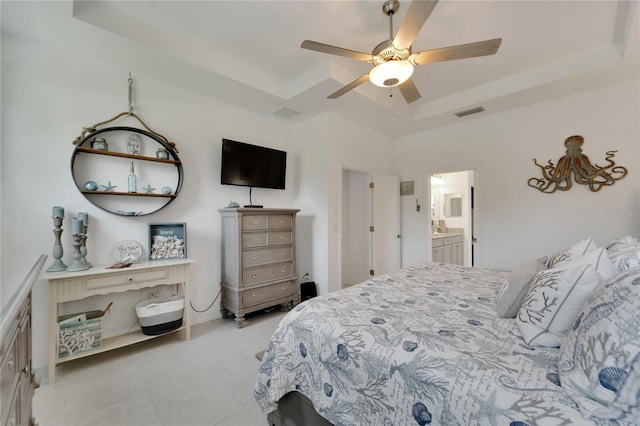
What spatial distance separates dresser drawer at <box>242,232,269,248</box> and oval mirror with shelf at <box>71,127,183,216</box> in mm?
897

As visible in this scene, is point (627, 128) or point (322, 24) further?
point (627, 128)

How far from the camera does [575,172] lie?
3209mm

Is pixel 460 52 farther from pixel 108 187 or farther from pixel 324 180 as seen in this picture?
pixel 108 187

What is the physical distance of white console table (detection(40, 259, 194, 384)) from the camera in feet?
6.59

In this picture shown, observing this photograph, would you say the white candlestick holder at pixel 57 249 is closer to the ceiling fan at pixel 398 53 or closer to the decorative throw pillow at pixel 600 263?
the ceiling fan at pixel 398 53

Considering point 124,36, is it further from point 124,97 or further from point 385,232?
point 385,232

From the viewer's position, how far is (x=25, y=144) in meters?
2.21

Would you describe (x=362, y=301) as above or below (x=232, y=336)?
above

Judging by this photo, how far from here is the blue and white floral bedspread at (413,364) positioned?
808 millimetres

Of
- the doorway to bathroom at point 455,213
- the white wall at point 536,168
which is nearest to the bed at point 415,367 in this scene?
the white wall at point 536,168

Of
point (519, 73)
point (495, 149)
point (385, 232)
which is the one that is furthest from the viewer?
point (385, 232)

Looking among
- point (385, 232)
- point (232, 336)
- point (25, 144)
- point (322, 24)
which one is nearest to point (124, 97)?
point (25, 144)

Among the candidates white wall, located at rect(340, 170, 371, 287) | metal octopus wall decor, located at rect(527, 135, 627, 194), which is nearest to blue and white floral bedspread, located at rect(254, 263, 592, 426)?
metal octopus wall decor, located at rect(527, 135, 627, 194)

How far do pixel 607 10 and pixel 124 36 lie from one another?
406 cm
